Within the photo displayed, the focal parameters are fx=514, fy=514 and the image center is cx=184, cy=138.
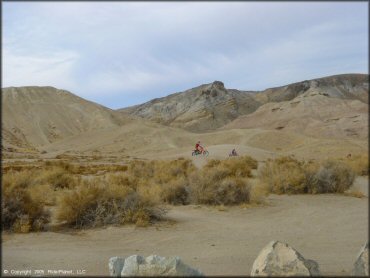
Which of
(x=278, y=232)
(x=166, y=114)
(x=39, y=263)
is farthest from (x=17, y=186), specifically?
(x=166, y=114)

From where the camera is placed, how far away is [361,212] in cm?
1506

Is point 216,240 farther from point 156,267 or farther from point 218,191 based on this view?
point 156,267

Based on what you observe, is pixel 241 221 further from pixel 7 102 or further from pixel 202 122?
pixel 202 122

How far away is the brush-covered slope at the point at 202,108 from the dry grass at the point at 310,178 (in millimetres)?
136028

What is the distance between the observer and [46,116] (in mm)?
128125

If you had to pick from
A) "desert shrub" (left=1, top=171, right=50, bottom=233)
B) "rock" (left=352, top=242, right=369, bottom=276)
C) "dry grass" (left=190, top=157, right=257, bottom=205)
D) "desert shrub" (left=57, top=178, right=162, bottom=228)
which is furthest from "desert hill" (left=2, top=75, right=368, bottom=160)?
"rock" (left=352, top=242, right=369, bottom=276)

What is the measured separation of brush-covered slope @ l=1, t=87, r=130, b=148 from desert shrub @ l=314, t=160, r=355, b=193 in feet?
296

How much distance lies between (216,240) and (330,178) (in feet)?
28.3

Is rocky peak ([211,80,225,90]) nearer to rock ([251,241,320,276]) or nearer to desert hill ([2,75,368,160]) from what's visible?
desert hill ([2,75,368,160])

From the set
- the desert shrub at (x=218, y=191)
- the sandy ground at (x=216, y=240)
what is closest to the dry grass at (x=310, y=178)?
the sandy ground at (x=216, y=240)

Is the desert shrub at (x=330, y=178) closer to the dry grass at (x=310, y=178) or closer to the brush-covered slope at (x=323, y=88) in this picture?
the dry grass at (x=310, y=178)

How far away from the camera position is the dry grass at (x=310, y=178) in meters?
19.4

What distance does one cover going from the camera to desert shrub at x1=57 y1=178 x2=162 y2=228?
47.8 feet

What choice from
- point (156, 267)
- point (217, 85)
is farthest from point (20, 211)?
point (217, 85)
